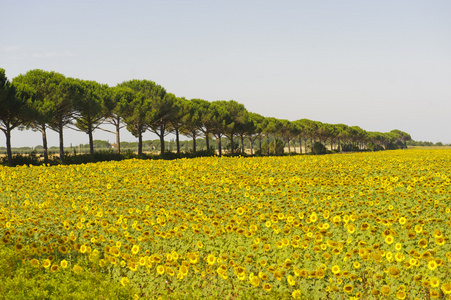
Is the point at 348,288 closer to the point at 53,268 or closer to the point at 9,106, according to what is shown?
the point at 53,268

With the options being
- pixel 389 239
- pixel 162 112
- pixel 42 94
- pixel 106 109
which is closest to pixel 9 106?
pixel 42 94

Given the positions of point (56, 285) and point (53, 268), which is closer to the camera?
point (56, 285)

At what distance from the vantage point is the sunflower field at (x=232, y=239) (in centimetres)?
527

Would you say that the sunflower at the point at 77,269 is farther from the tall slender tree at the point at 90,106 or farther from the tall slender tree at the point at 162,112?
the tall slender tree at the point at 162,112

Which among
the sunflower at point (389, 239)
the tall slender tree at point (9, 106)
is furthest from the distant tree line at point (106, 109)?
the sunflower at point (389, 239)

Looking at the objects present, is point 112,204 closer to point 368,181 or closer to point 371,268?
point 371,268

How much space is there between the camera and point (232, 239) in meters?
7.01

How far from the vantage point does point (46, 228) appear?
7.93 m

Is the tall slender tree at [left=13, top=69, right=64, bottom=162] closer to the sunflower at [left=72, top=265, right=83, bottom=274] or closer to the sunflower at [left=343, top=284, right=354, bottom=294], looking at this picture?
the sunflower at [left=72, top=265, right=83, bottom=274]

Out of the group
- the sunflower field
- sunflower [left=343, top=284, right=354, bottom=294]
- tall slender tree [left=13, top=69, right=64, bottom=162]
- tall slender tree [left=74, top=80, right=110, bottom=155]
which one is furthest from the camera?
tall slender tree [left=74, top=80, right=110, bottom=155]

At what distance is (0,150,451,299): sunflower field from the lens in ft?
17.3

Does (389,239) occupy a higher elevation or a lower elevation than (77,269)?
higher

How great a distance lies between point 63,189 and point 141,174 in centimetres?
397

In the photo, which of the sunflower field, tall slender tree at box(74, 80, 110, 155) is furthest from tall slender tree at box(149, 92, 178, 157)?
the sunflower field
